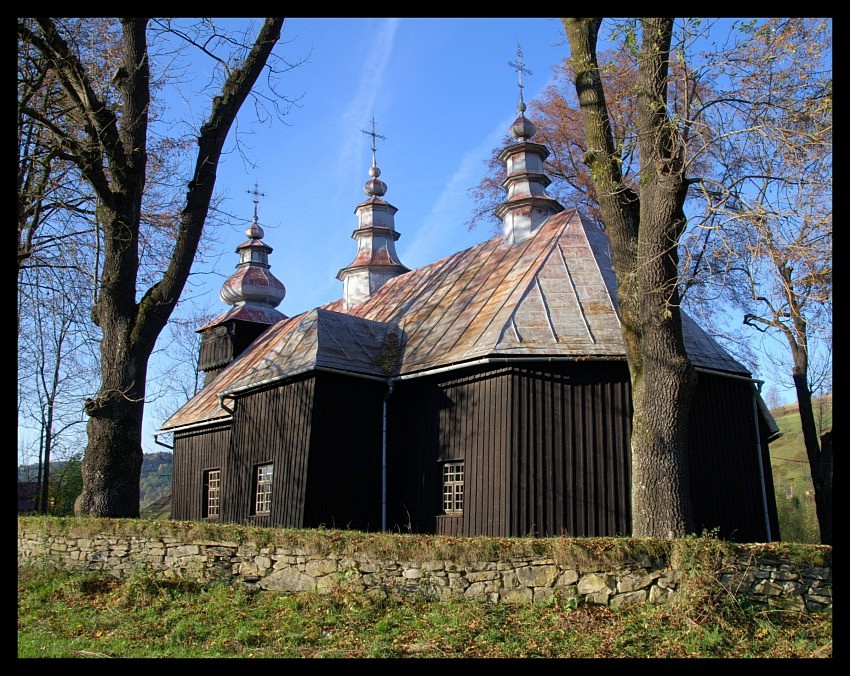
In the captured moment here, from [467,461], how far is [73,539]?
5.83m

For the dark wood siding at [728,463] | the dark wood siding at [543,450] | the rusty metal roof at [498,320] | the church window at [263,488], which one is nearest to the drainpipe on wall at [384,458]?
the rusty metal roof at [498,320]

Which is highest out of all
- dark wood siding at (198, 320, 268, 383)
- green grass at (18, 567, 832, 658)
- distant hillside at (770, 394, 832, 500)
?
dark wood siding at (198, 320, 268, 383)

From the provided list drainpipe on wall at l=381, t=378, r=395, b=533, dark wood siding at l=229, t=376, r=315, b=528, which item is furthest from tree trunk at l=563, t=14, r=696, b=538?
dark wood siding at l=229, t=376, r=315, b=528

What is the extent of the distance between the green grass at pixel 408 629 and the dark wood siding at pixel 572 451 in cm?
331

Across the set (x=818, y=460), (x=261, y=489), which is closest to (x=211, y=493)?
(x=261, y=489)

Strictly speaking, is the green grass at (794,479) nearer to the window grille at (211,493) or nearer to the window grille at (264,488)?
the window grille at (264,488)

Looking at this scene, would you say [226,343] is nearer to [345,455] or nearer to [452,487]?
[345,455]

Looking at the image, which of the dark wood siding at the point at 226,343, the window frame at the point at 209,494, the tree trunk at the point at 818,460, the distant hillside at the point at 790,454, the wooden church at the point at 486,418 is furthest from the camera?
the distant hillside at the point at 790,454

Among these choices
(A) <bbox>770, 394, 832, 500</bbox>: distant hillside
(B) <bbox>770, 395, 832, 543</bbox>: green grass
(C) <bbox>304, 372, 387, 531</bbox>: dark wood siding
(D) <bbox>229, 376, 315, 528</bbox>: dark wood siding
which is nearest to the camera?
(C) <bbox>304, 372, 387, 531</bbox>: dark wood siding

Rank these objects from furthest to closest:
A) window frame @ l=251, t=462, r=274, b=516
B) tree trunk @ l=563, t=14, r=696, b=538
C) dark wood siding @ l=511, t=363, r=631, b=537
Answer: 1. window frame @ l=251, t=462, r=274, b=516
2. dark wood siding @ l=511, t=363, r=631, b=537
3. tree trunk @ l=563, t=14, r=696, b=538

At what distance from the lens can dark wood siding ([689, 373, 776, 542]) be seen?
11938mm

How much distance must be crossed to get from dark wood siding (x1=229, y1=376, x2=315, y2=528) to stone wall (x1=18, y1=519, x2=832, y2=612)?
9.66ft

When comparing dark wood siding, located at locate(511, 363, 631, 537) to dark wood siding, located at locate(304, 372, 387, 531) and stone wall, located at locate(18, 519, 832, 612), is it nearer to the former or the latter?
stone wall, located at locate(18, 519, 832, 612)

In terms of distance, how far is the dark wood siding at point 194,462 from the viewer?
16.8 meters
